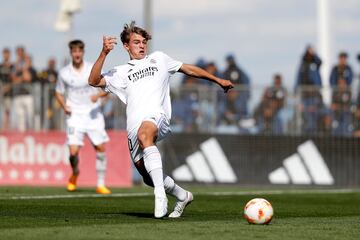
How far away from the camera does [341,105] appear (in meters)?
26.4

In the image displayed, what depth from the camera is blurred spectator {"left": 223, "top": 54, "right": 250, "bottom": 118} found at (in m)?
26.9

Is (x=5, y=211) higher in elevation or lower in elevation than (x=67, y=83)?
lower

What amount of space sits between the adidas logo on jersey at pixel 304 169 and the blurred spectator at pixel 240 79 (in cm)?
167

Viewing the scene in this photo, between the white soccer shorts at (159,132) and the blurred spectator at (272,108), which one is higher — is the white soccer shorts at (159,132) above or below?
above

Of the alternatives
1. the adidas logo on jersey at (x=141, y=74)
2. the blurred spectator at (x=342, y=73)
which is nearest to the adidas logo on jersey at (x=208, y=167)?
the blurred spectator at (x=342, y=73)

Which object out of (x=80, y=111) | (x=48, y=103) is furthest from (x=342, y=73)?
(x=80, y=111)

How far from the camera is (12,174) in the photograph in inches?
1061

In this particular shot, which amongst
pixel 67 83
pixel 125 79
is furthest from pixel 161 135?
pixel 67 83

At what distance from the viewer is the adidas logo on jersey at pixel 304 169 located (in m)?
26.5

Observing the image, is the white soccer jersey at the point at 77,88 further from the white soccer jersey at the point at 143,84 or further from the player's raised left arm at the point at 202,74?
the player's raised left arm at the point at 202,74

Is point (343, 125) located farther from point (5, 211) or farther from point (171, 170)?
point (5, 211)

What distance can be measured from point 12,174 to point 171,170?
4112 millimetres

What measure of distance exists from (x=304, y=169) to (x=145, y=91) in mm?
14297

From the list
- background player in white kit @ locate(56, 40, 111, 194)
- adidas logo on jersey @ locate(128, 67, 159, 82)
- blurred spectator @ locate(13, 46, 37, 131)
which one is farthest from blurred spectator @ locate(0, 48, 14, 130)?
adidas logo on jersey @ locate(128, 67, 159, 82)
